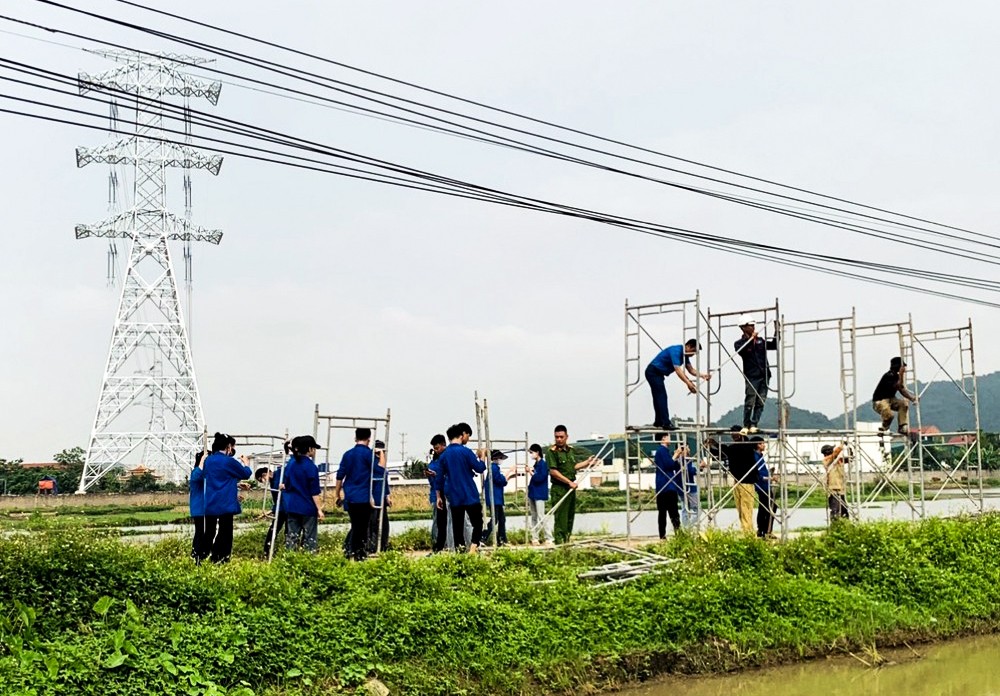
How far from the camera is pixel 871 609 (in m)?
12.2

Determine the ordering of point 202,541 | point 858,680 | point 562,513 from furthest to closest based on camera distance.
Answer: point 562,513, point 202,541, point 858,680

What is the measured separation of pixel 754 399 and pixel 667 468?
1.67 metres

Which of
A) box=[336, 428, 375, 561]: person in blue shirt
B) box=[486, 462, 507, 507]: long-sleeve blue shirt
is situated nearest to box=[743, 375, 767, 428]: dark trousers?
box=[486, 462, 507, 507]: long-sleeve blue shirt

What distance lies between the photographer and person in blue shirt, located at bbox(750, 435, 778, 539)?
15164mm

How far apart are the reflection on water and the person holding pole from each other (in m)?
4.74

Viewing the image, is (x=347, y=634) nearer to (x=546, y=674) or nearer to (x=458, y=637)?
(x=458, y=637)

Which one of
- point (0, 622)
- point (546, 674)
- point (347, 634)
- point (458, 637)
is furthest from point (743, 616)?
point (0, 622)

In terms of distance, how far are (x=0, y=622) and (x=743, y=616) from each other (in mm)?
7453

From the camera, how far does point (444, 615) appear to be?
984 centimetres

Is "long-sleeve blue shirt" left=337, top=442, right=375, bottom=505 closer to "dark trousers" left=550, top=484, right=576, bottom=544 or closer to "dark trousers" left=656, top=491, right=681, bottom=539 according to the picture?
"dark trousers" left=550, top=484, right=576, bottom=544

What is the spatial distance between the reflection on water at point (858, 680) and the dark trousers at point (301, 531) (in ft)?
15.7

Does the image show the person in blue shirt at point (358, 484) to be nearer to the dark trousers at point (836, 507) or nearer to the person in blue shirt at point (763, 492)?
the person in blue shirt at point (763, 492)

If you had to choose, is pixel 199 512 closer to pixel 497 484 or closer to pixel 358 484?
pixel 358 484

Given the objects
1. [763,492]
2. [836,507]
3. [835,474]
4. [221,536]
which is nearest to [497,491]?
[763,492]
